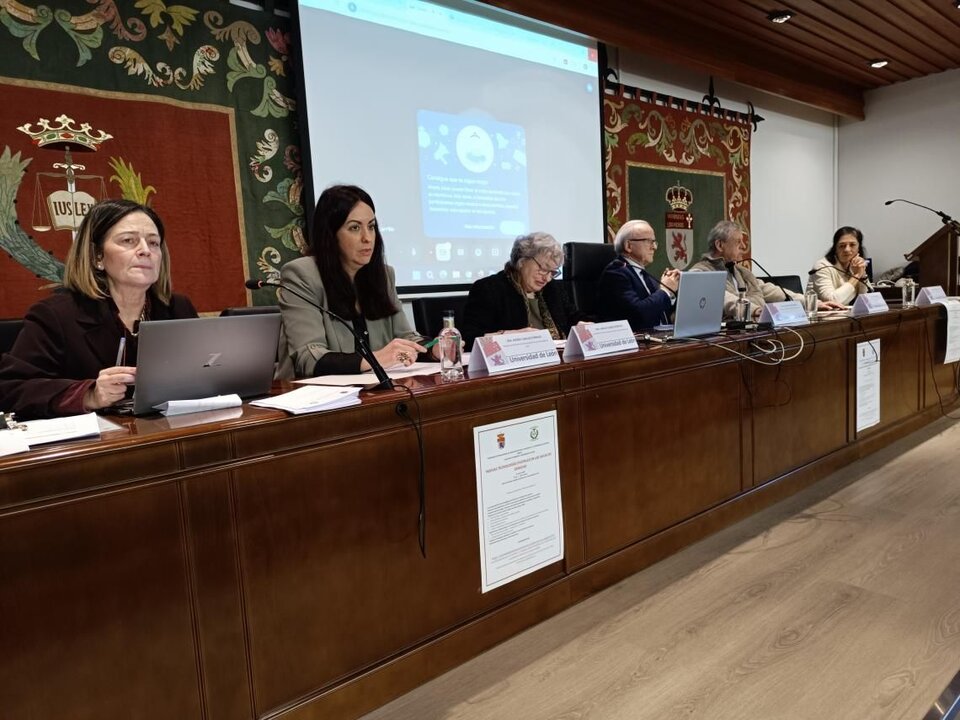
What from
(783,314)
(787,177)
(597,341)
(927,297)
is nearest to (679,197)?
(787,177)

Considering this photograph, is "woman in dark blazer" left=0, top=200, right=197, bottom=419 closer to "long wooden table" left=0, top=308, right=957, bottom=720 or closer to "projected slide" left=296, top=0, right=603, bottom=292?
"long wooden table" left=0, top=308, right=957, bottom=720

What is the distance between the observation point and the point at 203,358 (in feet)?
4.02

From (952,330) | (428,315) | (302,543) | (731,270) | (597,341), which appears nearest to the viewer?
(302,543)

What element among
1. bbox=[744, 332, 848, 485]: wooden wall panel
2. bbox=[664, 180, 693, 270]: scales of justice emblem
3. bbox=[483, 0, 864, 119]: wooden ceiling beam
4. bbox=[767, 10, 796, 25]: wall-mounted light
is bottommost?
bbox=[744, 332, 848, 485]: wooden wall panel

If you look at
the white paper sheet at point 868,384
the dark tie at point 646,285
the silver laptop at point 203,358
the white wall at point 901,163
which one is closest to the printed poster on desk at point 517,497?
the silver laptop at point 203,358

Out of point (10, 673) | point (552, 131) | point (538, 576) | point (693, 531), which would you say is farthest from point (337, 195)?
point (552, 131)

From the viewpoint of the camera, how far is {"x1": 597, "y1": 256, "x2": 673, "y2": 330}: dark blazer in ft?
9.07

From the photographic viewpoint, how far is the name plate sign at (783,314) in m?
2.52

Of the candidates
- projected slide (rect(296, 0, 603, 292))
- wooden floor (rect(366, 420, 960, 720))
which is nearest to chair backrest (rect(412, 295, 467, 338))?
projected slide (rect(296, 0, 603, 292))

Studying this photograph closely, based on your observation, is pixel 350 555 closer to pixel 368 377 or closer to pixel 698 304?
pixel 368 377

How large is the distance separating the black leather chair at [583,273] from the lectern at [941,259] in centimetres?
273

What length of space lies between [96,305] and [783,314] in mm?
2334

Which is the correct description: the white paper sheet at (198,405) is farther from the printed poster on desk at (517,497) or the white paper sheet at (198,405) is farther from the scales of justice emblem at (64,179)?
the scales of justice emblem at (64,179)

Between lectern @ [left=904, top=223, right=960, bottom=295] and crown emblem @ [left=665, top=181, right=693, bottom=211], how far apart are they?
1559 mm
